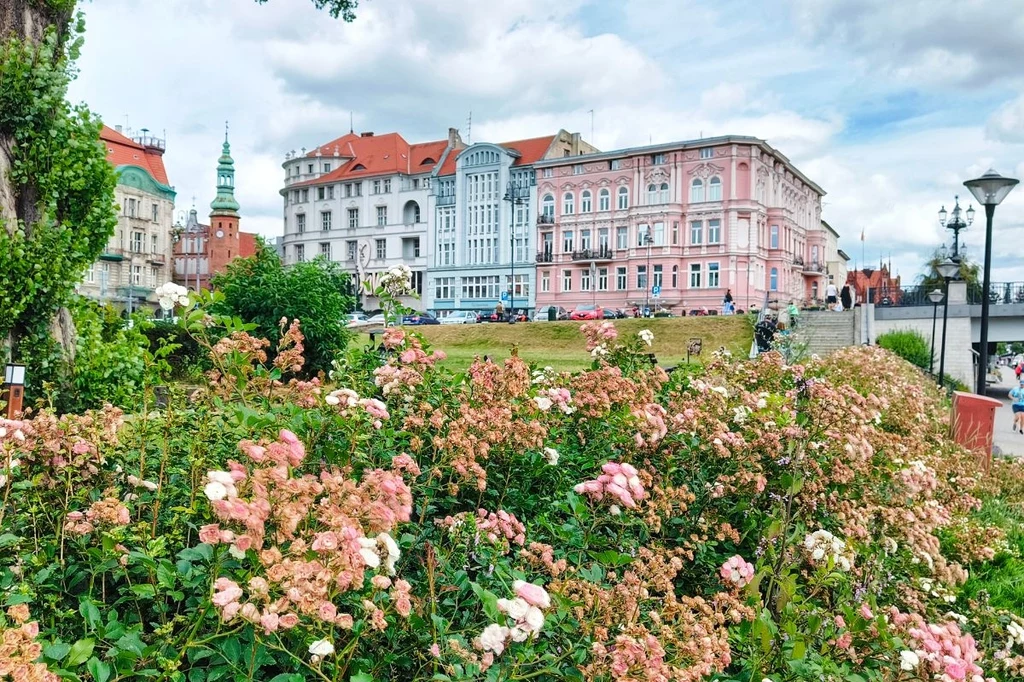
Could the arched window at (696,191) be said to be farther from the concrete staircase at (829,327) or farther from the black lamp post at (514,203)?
the concrete staircase at (829,327)

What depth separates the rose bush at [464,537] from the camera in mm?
2135

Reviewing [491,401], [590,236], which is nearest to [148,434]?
[491,401]

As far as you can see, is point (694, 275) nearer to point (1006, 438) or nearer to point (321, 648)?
point (1006, 438)

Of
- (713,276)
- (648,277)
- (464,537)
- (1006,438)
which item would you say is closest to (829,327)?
(1006,438)

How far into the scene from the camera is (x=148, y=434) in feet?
10.5

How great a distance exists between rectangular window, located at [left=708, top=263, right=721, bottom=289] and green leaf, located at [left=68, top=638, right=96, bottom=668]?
57.2 metres

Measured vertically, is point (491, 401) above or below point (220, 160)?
below

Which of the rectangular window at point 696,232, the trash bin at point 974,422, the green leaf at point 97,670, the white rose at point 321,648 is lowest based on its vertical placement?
the trash bin at point 974,422

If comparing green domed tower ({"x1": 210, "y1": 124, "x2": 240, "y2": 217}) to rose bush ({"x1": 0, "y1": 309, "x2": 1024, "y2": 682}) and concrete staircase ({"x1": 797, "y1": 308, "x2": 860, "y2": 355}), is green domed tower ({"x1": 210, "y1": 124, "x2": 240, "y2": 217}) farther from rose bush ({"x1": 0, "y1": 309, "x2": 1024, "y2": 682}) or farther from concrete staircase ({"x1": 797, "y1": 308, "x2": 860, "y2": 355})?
rose bush ({"x1": 0, "y1": 309, "x2": 1024, "y2": 682})

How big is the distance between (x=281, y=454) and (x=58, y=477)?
3.33 ft

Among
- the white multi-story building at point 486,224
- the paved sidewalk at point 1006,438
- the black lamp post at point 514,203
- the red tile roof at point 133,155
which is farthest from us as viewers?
the red tile roof at point 133,155

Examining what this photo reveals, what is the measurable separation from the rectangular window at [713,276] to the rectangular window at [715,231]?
1.74m

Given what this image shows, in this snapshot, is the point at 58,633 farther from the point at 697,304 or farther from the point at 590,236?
the point at 590,236

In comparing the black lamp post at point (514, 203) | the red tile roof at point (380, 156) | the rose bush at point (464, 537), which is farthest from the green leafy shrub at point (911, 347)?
the red tile roof at point (380, 156)
